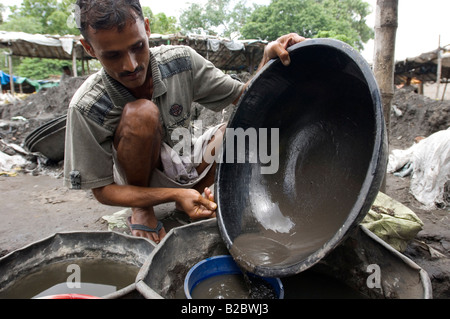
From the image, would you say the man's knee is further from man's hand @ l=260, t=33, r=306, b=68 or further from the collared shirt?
man's hand @ l=260, t=33, r=306, b=68

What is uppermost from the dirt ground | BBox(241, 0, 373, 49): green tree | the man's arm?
BBox(241, 0, 373, 49): green tree

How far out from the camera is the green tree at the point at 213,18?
2414 cm

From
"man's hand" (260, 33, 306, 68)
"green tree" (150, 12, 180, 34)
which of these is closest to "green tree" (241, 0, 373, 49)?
"green tree" (150, 12, 180, 34)

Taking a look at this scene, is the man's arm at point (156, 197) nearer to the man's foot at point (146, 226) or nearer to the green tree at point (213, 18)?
the man's foot at point (146, 226)

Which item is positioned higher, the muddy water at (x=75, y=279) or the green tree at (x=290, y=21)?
the green tree at (x=290, y=21)

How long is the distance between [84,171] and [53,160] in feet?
9.20

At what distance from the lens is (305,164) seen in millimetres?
1615

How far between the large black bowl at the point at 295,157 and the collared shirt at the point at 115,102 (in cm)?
47

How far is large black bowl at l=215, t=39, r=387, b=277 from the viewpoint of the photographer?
1.29 meters

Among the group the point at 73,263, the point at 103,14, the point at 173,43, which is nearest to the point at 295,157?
the point at 103,14

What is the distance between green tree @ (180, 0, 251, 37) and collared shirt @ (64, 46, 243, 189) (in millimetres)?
23191

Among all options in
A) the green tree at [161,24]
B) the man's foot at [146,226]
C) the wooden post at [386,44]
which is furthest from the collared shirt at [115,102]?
the green tree at [161,24]

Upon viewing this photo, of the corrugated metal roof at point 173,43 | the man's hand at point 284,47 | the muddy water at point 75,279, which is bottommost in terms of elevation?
the muddy water at point 75,279
